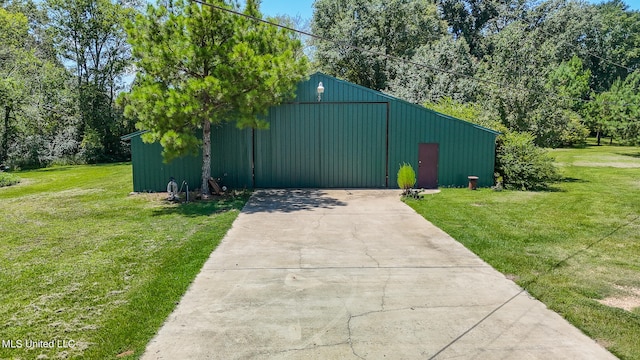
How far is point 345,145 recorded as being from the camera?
534 inches

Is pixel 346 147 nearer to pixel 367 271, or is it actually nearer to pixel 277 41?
pixel 277 41

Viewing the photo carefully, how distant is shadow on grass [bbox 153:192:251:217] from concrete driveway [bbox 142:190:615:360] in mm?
2460

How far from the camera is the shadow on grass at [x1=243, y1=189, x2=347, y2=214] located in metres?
10.6


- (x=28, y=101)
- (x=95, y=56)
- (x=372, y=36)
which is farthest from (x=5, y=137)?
(x=372, y=36)

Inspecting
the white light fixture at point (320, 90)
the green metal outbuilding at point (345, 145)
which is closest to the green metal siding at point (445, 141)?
the green metal outbuilding at point (345, 145)

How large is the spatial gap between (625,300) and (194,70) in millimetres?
10436

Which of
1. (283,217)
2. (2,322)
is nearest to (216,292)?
(2,322)

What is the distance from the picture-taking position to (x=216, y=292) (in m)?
5.11

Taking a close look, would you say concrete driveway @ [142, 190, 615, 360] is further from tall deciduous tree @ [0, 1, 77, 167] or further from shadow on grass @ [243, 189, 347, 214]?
tall deciduous tree @ [0, 1, 77, 167]

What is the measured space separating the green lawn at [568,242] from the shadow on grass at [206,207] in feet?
15.6

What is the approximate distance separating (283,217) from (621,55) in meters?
46.6

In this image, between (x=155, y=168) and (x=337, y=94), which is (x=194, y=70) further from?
(x=337, y=94)

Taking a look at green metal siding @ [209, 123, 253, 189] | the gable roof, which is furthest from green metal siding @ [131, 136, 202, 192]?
the gable roof

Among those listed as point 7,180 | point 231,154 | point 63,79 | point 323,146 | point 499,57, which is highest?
point 63,79
